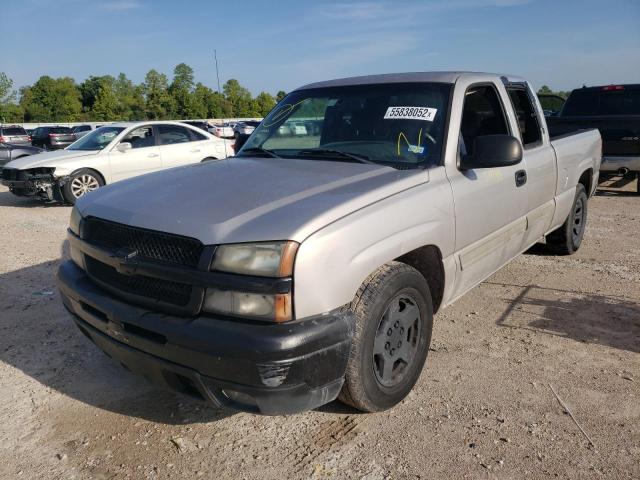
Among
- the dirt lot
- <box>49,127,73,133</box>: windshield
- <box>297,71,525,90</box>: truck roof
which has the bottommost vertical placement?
the dirt lot

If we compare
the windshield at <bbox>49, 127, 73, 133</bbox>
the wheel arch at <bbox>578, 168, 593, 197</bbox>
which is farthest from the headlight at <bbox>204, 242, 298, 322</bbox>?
the windshield at <bbox>49, 127, 73, 133</bbox>

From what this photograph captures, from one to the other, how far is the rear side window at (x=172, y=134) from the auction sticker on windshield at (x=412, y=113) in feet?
26.9

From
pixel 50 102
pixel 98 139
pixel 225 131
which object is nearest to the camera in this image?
pixel 98 139

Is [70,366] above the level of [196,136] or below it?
below

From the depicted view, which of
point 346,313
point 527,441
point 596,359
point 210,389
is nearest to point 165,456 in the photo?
point 210,389

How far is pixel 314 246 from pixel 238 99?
6740 centimetres

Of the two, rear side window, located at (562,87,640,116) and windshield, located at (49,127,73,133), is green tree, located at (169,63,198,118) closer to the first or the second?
windshield, located at (49,127,73,133)

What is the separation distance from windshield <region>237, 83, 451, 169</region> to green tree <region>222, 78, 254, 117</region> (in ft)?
201

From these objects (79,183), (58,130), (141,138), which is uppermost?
(141,138)

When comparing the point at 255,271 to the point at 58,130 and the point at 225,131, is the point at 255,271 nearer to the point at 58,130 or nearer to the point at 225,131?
the point at 225,131

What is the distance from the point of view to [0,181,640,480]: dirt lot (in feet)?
8.20

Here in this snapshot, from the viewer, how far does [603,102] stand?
10.1m

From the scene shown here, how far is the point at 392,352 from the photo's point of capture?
113 inches

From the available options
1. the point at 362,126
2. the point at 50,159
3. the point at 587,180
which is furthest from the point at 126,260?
the point at 50,159
